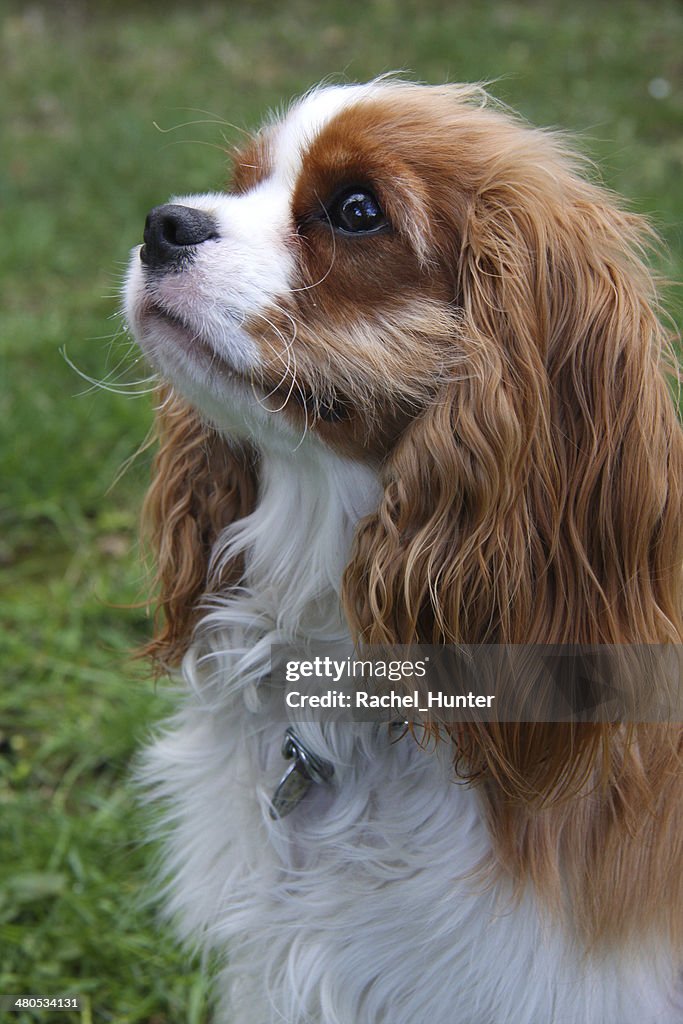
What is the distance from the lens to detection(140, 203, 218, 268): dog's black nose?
1.90 metres

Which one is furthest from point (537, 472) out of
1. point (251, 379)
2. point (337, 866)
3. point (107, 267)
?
point (107, 267)

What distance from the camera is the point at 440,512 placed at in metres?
1.91

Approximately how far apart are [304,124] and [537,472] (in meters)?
0.76

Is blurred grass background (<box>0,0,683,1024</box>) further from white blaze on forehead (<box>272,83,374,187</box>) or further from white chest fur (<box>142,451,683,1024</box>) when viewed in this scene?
white chest fur (<box>142,451,683,1024</box>)

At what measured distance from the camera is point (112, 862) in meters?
3.05

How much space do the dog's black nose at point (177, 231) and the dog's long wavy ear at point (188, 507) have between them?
1.55 feet

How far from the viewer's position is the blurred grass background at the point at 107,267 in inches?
114

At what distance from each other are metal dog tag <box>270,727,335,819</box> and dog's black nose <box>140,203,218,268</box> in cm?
93

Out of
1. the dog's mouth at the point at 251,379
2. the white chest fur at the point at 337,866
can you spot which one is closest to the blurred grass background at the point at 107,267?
the white chest fur at the point at 337,866

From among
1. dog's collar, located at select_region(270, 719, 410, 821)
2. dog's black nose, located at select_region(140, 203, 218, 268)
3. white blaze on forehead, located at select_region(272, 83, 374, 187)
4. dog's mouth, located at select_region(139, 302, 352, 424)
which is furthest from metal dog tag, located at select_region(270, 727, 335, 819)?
white blaze on forehead, located at select_region(272, 83, 374, 187)

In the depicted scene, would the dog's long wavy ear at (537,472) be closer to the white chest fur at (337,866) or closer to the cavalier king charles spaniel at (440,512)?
the cavalier king charles spaniel at (440,512)

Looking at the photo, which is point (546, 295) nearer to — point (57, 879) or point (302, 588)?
point (302, 588)

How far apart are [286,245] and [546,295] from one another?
1.48ft

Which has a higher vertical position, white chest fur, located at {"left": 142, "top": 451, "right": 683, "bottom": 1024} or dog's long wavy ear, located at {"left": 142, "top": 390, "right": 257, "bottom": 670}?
dog's long wavy ear, located at {"left": 142, "top": 390, "right": 257, "bottom": 670}
